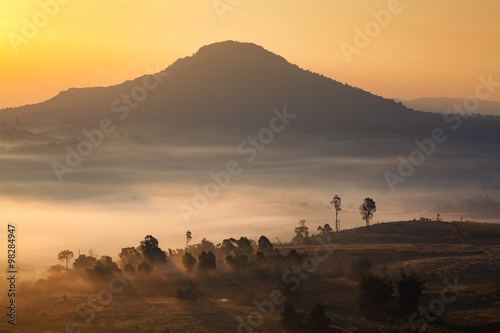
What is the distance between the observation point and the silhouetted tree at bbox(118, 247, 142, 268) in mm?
127125

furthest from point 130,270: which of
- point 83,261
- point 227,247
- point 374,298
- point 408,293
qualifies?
point 408,293

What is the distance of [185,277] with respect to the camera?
381 ft

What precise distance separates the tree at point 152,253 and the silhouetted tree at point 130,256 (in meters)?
4.10

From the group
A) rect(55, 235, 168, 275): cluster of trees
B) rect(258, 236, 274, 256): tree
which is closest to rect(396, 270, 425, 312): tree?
rect(55, 235, 168, 275): cluster of trees

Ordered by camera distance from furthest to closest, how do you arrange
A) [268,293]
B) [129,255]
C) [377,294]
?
[129,255]
[268,293]
[377,294]

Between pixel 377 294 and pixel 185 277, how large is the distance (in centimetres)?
3910

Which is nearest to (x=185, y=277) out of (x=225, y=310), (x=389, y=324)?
(x=225, y=310)

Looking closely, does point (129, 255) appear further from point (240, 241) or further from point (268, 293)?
point (268, 293)

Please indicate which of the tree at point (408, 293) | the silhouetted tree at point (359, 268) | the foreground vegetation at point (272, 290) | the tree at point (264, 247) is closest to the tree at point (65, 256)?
the foreground vegetation at point (272, 290)

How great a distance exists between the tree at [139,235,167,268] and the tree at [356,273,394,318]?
44.4 m

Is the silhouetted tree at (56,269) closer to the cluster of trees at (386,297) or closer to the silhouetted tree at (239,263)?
the silhouetted tree at (239,263)

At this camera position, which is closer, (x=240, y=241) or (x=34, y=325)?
(x=34, y=325)

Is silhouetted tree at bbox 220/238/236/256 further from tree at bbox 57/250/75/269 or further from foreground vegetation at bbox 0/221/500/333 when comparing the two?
tree at bbox 57/250/75/269

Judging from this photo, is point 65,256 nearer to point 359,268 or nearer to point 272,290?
point 272,290
